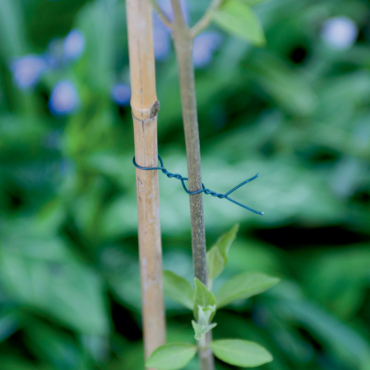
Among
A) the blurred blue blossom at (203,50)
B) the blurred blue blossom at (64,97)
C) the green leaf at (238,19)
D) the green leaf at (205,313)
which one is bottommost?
the green leaf at (205,313)

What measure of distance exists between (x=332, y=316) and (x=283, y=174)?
31 centimetres

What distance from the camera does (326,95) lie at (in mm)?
1112

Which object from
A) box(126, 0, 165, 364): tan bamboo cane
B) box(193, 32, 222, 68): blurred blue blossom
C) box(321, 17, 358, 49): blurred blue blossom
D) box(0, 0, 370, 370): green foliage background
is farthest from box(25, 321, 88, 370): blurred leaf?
box(321, 17, 358, 49): blurred blue blossom

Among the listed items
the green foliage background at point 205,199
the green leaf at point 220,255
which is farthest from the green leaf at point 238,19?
the green foliage background at point 205,199

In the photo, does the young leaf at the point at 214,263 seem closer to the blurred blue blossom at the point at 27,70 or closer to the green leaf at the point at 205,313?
the green leaf at the point at 205,313

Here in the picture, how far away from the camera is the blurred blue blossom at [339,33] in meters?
1.11

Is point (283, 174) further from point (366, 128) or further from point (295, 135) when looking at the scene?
point (366, 128)

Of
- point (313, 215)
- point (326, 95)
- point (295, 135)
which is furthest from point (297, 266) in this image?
point (326, 95)

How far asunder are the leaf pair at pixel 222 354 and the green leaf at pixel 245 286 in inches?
1.2

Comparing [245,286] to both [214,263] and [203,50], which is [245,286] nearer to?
[214,263]

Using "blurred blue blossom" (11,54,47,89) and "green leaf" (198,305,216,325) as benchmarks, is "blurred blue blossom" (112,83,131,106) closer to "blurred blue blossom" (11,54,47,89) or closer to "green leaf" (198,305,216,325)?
"blurred blue blossom" (11,54,47,89)

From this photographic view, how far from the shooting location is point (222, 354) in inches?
11.8

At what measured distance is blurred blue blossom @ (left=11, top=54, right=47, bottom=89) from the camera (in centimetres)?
99

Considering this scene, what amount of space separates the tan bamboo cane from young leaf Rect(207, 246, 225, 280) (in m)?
0.04
